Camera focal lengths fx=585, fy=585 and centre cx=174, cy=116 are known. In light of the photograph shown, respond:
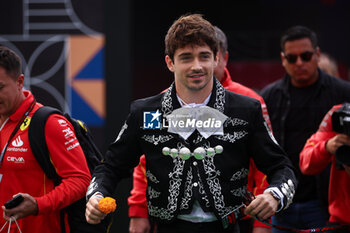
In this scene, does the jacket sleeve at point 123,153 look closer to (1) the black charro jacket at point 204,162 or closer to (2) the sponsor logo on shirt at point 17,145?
(1) the black charro jacket at point 204,162

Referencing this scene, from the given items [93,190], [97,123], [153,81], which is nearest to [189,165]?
[93,190]

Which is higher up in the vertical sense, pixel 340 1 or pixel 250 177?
pixel 340 1

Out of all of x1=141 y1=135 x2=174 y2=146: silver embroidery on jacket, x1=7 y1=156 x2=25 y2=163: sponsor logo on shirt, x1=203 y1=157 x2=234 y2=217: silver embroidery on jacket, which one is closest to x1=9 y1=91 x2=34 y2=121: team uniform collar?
x1=7 y1=156 x2=25 y2=163: sponsor logo on shirt

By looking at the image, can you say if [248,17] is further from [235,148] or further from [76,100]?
[235,148]

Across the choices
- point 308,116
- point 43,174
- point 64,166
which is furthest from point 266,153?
point 308,116

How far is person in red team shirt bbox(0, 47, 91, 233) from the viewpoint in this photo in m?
3.44

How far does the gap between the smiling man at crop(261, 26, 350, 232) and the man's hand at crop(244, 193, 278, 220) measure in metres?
2.13

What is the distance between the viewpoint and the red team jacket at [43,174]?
3.47 m

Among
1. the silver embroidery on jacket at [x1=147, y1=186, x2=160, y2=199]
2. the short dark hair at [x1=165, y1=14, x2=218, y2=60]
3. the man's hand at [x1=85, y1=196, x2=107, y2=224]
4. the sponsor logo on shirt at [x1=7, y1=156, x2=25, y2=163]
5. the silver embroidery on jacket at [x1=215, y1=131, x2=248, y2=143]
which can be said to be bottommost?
the man's hand at [x1=85, y1=196, x2=107, y2=224]

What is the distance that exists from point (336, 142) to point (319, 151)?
0.92 ft

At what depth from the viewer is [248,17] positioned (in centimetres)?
848

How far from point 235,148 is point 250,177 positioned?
0.96 metres

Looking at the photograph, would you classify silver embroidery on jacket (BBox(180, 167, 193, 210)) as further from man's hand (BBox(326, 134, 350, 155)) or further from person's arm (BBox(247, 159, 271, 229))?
man's hand (BBox(326, 134, 350, 155))

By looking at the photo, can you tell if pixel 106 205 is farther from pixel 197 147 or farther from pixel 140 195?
pixel 140 195
